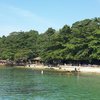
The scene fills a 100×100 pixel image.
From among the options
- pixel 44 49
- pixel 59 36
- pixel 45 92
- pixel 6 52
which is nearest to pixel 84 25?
pixel 59 36

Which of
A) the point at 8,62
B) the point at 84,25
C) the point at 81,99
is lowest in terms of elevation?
the point at 81,99

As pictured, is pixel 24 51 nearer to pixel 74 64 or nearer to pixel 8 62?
pixel 8 62

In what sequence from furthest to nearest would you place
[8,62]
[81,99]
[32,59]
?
[8,62] → [32,59] → [81,99]

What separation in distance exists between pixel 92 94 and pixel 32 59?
218ft

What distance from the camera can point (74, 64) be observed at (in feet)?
300

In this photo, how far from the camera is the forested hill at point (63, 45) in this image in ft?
278

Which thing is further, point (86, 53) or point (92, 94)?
point (86, 53)

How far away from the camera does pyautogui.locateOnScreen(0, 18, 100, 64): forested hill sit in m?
84.7

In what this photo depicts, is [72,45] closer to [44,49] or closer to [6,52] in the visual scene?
[44,49]

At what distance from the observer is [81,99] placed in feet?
129

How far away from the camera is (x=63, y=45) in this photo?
92688mm

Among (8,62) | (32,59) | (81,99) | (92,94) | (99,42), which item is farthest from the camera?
(8,62)

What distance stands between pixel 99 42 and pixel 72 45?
23.9ft

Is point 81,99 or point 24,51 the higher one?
point 24,51
